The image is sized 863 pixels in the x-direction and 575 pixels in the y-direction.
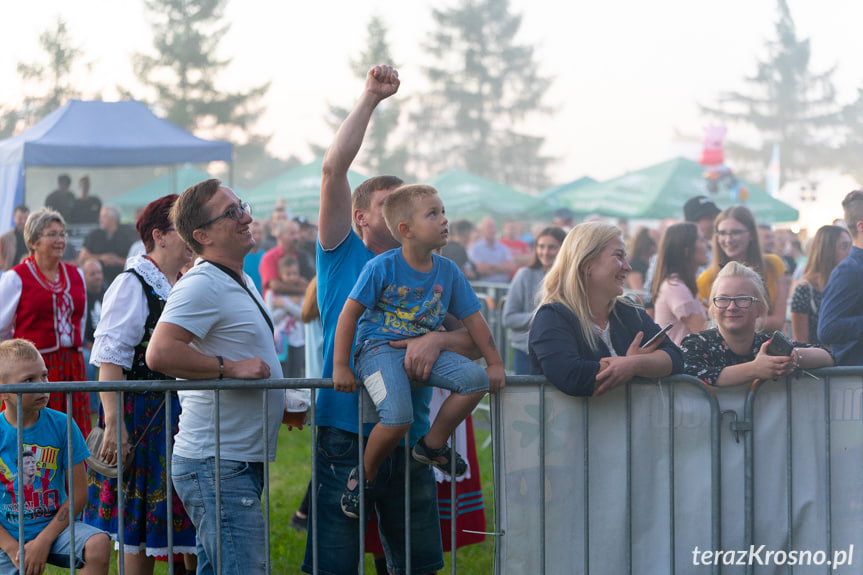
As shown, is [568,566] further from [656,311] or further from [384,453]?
[656,311]

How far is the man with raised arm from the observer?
3.54m

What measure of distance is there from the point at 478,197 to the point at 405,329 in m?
22.4

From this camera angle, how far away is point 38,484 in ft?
12.2

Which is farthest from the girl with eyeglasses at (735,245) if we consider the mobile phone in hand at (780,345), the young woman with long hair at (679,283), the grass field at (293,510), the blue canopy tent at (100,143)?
the blue canopy tent at (100,143)

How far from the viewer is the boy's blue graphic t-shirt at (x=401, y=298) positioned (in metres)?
3.42

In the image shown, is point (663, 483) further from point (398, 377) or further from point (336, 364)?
point (336, 364)

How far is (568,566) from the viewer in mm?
3689

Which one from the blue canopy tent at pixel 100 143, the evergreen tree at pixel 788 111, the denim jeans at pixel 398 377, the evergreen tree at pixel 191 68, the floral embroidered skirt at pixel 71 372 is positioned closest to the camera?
the denim jeans at pixel 398 377

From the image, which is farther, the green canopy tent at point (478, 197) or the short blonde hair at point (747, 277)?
the green canopy tent at point (478, 197)

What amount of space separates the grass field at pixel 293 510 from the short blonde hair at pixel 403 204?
207 centimetres

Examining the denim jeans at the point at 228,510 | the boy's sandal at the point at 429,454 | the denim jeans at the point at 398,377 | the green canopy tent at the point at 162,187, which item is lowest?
the denim jeans at the point at 228,510

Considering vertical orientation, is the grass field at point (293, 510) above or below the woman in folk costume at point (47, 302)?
below

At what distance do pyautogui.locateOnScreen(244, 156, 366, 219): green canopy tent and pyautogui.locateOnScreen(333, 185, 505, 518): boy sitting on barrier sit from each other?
58.4ft

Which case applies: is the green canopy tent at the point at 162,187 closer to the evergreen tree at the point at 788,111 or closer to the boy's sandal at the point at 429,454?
the boy's sandal at the point at 429,454
